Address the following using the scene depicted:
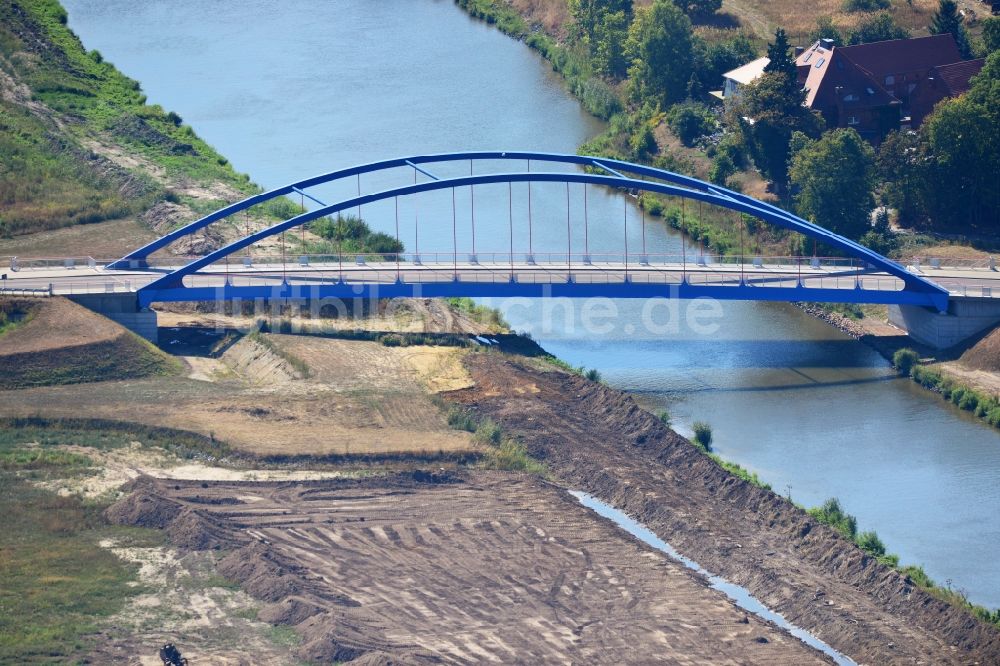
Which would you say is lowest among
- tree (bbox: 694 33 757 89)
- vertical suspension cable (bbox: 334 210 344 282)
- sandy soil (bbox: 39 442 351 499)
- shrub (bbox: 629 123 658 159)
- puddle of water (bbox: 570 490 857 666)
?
puddle of water (bbox: 570 490 857 666)

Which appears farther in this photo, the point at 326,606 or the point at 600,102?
the point at 600,102

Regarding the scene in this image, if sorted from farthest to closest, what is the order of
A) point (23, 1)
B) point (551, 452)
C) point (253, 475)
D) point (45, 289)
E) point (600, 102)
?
point (23, 1)
point (600, 102)
point (45, 289)
point (551, 452)
point (253, 475)

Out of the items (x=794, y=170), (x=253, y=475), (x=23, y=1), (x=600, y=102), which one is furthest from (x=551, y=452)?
(x=23, y=1)

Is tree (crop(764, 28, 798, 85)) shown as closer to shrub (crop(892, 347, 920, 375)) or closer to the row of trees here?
the row of trees

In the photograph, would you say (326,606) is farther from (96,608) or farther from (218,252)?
(218,252)

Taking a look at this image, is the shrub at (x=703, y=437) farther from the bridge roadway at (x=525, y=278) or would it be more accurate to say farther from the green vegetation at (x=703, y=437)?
the bridge roadway at (x=525, y=278)

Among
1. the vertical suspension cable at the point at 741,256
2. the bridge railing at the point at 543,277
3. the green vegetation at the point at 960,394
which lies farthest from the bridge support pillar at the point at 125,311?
the green vegetation at the point at 960,394

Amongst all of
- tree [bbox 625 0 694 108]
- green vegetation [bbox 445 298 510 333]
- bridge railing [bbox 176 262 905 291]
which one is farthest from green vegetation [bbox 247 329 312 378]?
tree [bbox 625 0 694 108]
